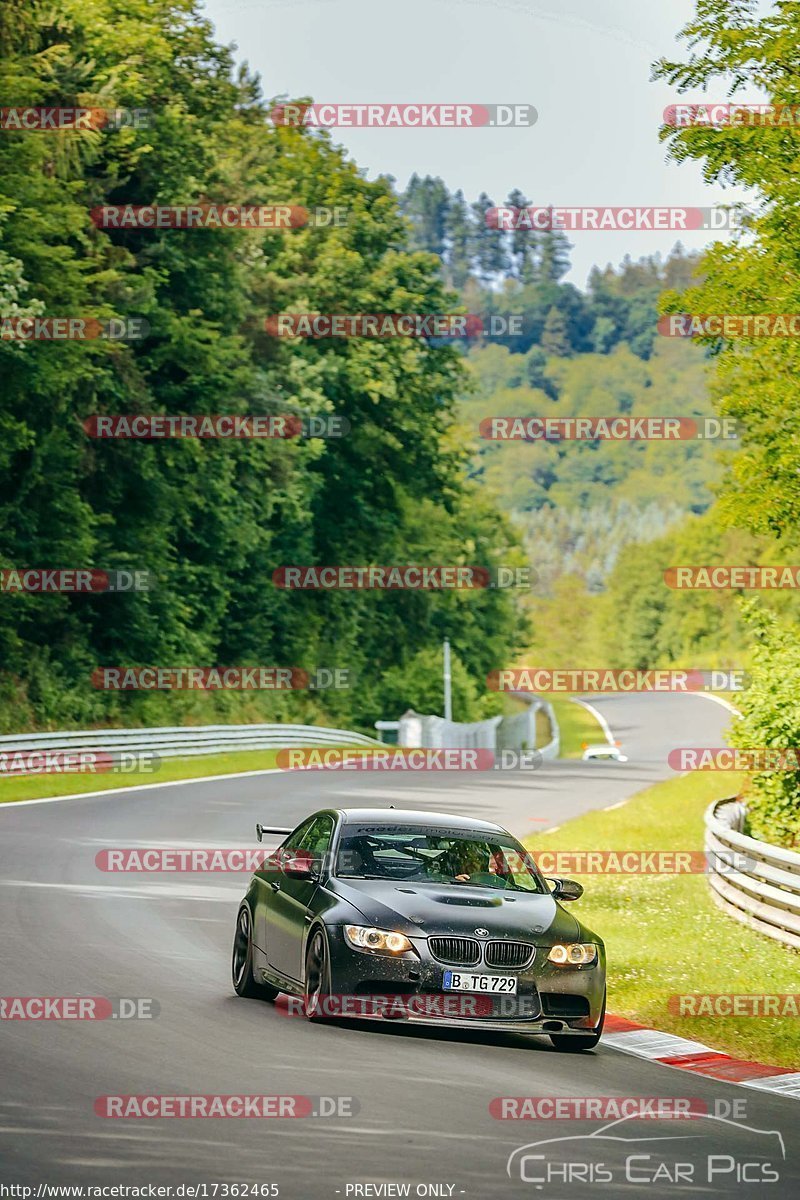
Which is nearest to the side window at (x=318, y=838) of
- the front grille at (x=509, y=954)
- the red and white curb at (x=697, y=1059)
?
the front grille at (x=509, y=954)

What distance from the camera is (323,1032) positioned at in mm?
10914

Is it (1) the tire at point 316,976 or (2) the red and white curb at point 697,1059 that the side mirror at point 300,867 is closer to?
(1) the tire at point 316,976

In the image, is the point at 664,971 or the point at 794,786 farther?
the point at 794,786

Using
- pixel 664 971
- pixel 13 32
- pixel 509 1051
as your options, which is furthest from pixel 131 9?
pixel 509 1051

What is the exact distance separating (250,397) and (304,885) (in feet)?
141

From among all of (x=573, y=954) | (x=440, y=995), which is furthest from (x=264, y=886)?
(x=573, y=954)

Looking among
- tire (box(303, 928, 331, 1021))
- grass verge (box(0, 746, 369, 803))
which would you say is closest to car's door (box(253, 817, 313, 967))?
tire (box(303, 928, 331, 1021))

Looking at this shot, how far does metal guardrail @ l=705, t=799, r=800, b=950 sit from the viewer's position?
53.7 feet

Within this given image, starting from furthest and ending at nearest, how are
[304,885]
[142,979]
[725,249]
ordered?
[725,249], [142,979], [304,885]

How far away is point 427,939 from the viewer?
1074cm

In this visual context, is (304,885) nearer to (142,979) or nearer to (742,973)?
(142,979)

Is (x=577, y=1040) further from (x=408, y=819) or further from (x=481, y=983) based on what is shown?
(x=408, y=819)

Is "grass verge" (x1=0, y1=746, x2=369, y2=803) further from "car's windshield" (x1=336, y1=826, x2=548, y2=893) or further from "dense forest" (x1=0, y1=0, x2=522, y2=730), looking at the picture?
"car's windshield" (x1=336, y1=826, x2=548, y2=893)

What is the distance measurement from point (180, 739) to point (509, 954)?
34.3m
